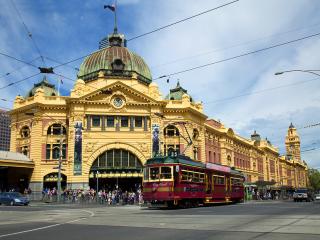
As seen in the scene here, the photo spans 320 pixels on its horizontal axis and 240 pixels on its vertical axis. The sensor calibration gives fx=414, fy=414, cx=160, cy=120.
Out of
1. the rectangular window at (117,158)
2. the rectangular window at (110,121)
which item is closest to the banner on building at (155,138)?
the rectangular window at (117,158)

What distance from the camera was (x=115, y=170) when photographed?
184 feet

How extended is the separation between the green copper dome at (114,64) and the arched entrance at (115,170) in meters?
12.6

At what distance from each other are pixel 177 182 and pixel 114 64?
118ft

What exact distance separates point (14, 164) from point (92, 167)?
32.6 ft

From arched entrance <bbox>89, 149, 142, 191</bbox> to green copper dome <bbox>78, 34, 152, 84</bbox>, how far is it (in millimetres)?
12649

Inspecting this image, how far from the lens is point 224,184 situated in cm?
3781

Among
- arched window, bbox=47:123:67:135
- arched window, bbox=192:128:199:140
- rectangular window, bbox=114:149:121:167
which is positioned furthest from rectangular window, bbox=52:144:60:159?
arched window, bbox=192:128:199:140

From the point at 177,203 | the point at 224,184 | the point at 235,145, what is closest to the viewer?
the point at 177,203

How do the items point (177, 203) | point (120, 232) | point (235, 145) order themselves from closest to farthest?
point (120, 232) < point (177, 203) < point (235, 145)

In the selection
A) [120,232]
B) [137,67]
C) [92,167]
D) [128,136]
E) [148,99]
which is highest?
[137,67]

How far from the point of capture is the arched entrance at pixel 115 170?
55653mm

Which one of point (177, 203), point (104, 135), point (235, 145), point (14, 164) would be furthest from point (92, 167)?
point (235, 145)

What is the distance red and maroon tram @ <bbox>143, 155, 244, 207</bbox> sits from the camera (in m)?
29.4

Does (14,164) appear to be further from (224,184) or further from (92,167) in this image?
(224,184)
